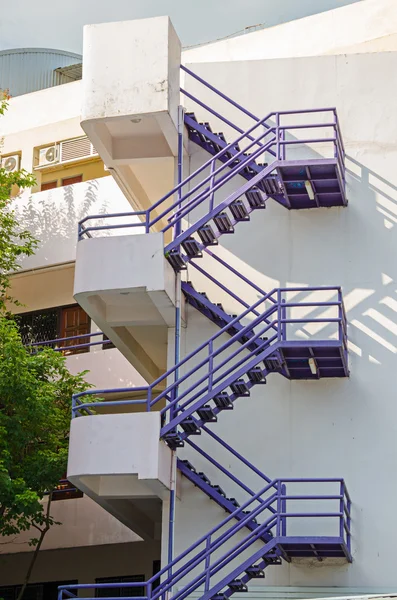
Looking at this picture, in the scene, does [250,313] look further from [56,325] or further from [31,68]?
[31,68]

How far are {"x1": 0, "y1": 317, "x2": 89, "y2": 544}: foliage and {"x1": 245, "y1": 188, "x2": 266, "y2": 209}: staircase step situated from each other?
5.40 metres

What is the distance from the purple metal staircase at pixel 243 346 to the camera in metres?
21.0

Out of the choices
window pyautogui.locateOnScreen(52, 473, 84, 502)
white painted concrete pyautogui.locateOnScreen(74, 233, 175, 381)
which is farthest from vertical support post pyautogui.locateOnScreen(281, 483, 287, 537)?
window pyautogui.locateOnScreen(52, 473, 84, 502)

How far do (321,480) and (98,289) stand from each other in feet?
17.5

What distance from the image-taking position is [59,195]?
Answer: 107 ft

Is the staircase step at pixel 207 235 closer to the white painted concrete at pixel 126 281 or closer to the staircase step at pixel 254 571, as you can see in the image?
the white painted concrete at pixel 126 281

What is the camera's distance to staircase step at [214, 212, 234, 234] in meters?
22.6

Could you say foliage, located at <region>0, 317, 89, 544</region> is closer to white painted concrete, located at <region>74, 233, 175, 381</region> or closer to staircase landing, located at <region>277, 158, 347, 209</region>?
white painted concrete, located at <region>74, 233, 175, 381</region>

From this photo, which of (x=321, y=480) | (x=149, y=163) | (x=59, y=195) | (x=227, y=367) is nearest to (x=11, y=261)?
(x=59, y=195)

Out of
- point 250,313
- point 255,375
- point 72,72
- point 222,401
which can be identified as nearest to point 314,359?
point 255,375

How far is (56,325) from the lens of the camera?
33062mm

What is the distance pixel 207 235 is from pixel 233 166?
2204mm

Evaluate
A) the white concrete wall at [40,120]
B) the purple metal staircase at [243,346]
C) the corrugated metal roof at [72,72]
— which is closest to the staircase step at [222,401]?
the purple metal staircase at [243,346]

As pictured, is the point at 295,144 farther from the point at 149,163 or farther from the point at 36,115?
the point at 36,115
